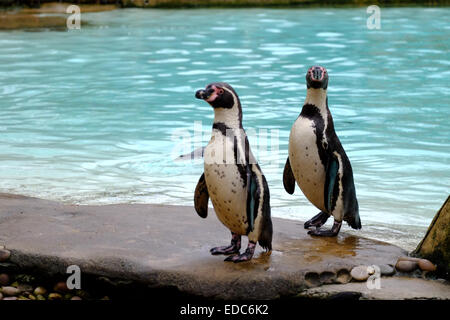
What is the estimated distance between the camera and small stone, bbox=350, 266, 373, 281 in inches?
146

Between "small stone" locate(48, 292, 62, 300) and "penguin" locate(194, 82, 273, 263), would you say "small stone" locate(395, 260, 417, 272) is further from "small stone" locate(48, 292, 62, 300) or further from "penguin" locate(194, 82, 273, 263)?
"small stone" locate(48, 292, 62, 300)

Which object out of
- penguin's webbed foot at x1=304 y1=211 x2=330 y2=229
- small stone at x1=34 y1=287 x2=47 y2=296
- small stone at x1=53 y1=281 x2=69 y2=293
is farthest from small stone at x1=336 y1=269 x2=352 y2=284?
small stone at x1=34 y1=287 x2=47 y2=296

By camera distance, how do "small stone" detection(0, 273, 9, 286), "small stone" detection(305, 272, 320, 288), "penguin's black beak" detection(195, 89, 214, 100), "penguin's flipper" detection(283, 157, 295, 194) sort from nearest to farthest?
"penguin's black beak" detection(195, 89, 214, 100), "small stone" detection(305, 272, 320, 288), "small stone" detection(0, 273, 9, 286), "penguin's flipper" detection(283, 157, 295, 194)

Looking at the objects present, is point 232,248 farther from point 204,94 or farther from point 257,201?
point 204,94

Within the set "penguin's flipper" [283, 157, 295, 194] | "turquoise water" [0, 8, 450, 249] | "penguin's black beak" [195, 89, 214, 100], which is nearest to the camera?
"penguin's black beak" [195, 89, 214, 100]

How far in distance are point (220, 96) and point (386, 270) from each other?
3.83 ft

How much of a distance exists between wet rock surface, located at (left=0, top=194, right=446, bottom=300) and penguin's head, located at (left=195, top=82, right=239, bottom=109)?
746mm

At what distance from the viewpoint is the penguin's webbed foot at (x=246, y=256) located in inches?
147

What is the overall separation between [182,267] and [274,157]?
3793 millimetres

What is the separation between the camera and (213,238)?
417 centimetres

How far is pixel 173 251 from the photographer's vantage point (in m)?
3.90

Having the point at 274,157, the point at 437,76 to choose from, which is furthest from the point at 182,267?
the point at 437,76

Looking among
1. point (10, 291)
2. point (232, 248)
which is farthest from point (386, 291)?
point (10, 291)

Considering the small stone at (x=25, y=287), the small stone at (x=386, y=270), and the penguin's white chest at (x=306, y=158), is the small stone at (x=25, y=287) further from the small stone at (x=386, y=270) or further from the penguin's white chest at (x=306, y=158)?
the small stone at (x=386, y=270)
